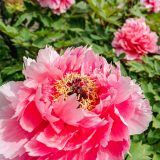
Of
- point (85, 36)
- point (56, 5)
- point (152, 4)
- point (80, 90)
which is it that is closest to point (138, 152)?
point (80, 90)

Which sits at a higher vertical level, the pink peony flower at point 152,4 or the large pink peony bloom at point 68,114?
the large pink peony bloom at point 68,114

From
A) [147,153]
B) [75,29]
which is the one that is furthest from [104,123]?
[75,29]

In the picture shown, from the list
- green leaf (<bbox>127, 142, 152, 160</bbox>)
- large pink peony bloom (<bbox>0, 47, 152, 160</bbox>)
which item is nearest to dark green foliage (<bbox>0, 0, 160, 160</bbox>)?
green leaf (<bbox>127, 142, 152, 160</bbox>)

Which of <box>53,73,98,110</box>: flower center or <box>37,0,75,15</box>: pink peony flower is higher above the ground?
<box>53,73,98,110</box>: flower center

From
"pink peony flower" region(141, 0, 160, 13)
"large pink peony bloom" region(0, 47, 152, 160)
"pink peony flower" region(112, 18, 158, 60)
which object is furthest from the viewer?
"pink peony flower" region(141, 0, 160, 13)

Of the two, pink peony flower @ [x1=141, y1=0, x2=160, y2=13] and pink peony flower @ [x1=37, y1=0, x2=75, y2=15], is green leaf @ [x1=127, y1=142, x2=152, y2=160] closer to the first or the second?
pink peony flower @ [x1=37, y1=0, x2=75, y2=15]

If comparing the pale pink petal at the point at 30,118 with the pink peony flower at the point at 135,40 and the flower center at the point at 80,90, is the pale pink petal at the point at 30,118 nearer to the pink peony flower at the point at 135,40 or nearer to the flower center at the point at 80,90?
the flower center at the point at 80,90

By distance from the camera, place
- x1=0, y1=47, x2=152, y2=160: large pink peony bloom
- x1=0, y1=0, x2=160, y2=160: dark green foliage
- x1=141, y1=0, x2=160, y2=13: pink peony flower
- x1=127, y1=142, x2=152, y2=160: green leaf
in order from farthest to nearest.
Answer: x1=141, y1=0, x2=160, y2=13: pink peony flower → x1=0, y1=0, x2=160, y2=160: dark green foliage → x1=127, y1=142, x2=152, y2=160: green leaf → x1=0, y1=47, x2=152, y2=160: large pink peony bloom

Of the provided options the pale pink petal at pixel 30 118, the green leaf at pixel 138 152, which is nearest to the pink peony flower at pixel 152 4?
the green leaf at pixel 138 152
